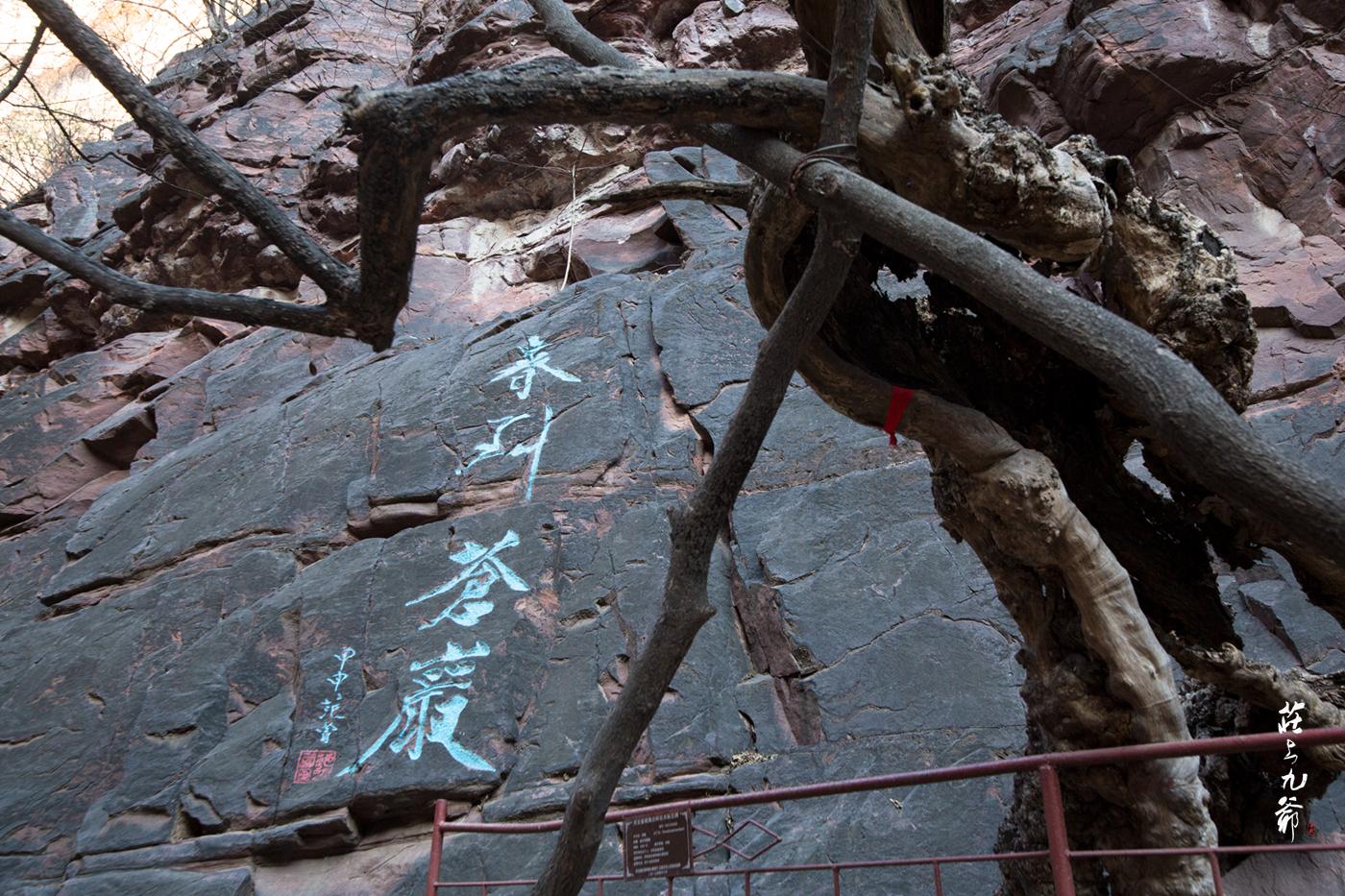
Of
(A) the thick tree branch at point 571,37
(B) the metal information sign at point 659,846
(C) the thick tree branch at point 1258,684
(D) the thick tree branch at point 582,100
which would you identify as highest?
(A) the thick tree branch at point 571,37

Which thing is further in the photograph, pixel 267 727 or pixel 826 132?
pixel 267 727

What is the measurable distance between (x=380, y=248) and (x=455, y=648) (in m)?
3.49

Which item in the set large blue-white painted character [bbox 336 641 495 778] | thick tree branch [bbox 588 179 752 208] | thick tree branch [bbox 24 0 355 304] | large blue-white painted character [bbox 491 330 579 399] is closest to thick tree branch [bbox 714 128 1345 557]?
thick tree branch [bbox 588 179 752 208]

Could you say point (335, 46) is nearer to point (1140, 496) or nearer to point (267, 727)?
point (267, 727)

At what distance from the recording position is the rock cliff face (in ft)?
14.4

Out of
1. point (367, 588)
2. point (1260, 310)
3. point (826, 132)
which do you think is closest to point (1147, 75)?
point (1260, 310)

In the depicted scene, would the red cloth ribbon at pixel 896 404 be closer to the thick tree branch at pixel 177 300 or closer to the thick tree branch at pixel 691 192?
the thick tree branch at pixel 691 192

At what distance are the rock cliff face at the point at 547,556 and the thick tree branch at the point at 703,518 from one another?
1831 millimetres

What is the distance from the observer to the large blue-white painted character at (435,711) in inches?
181

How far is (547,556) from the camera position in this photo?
17.2ft

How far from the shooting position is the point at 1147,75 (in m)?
6.13

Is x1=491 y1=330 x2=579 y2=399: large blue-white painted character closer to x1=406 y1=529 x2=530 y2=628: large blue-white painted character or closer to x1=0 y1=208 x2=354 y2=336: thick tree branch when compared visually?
x1=406 y1=529 x2=530 y2=628: large blue-white painted character

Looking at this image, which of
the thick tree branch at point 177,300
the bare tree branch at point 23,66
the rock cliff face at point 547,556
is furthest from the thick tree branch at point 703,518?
the bare tree branch at point 23,66

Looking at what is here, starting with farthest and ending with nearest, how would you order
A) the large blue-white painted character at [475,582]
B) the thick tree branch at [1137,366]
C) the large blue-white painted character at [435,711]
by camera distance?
the large blue-white painted character at [475,582] → the large blue-white painted character at [435,711] → the thick tree branch at [1137,366]
